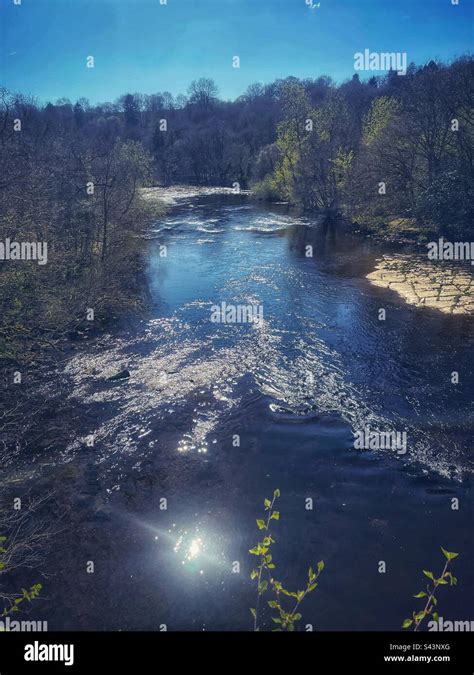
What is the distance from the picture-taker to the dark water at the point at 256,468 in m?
7.26

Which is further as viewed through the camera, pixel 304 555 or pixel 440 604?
pixel 304 555

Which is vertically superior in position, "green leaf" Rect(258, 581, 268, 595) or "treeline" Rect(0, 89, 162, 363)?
"treeline" Rect(0, 89, 162, 363)

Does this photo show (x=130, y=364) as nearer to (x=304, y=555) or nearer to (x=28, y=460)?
(x=28, y=460)

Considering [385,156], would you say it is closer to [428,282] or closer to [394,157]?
[394,157]

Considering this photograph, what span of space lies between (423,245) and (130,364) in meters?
25.1

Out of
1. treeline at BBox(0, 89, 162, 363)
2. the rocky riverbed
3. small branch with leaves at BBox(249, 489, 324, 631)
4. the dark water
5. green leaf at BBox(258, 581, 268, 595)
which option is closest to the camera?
small branch with leaves at BBox(249, 489, 324, 631)

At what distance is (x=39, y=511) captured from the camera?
8.88 meters

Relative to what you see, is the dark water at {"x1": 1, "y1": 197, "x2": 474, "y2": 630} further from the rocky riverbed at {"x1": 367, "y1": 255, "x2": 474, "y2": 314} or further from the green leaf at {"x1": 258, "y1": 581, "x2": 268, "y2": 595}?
the green leaf at {"x1": 258, "y1": 581, "x2": 268, "y2": 595}

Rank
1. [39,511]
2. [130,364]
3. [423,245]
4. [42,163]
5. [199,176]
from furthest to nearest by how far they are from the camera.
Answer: [199,176] < [423,245] < [42,163] < [130,364] < [39,511]

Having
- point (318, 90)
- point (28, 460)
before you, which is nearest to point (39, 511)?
point (28, 460)

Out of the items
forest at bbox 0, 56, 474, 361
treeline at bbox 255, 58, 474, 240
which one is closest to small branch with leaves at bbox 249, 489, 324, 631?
forest at bbox 0, 56, 474, 361

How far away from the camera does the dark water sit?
286 inches

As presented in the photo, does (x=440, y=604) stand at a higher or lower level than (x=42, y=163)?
lower

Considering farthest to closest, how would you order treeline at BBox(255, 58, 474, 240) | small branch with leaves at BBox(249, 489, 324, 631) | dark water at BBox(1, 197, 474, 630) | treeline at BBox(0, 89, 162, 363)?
1. treeline at BBox(255, 58, 474, 240)
2. treeline at BBox(0, 89, 162, 363)
3. dark water at BBox(1, 197, 474, 630)
4. small branch with leaves at BBox(249, 489, 324, 631)
